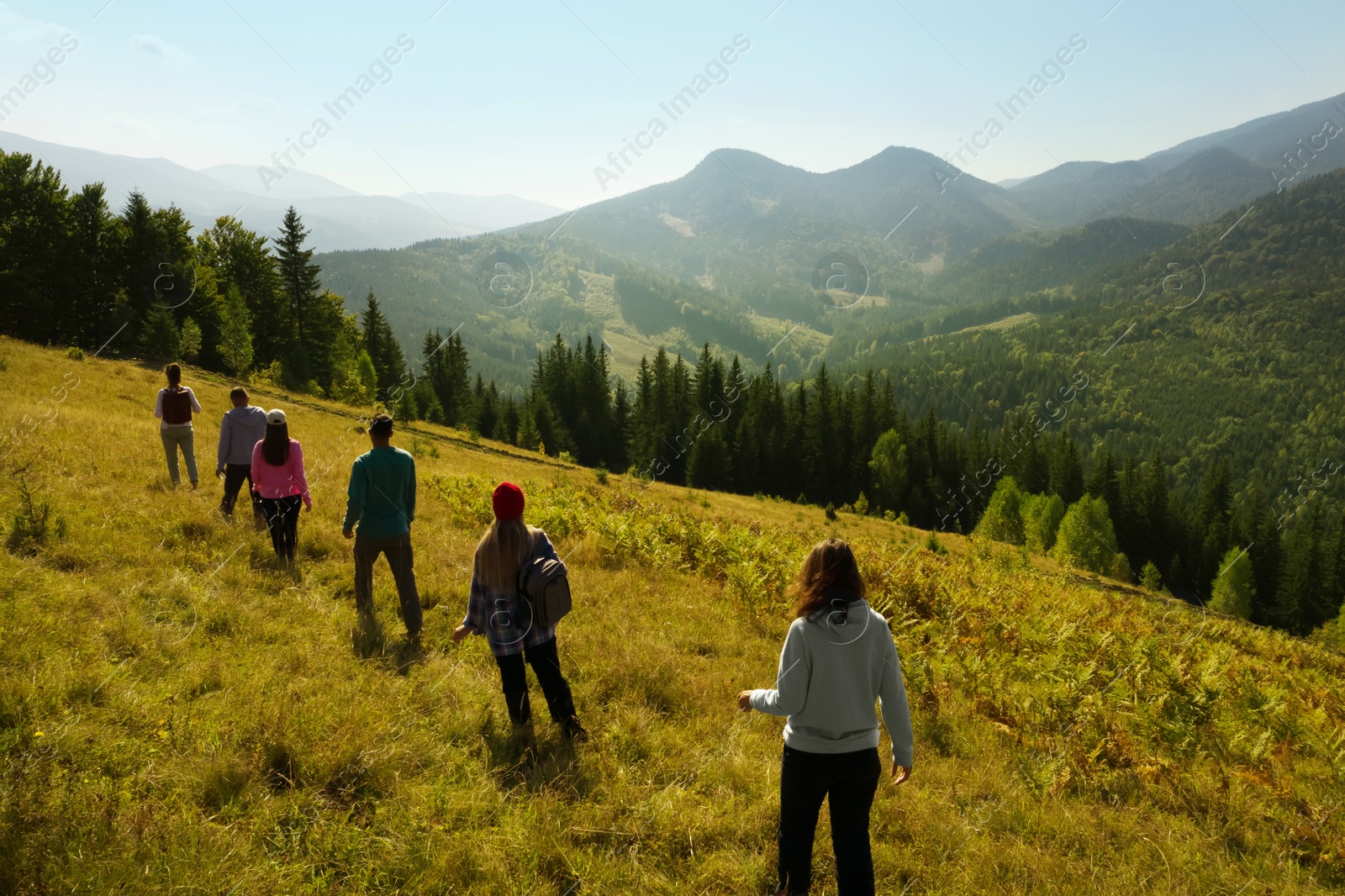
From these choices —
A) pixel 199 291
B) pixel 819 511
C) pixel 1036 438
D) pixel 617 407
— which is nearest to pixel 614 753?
pixel 819 511

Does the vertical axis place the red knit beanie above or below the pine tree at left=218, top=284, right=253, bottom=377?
below

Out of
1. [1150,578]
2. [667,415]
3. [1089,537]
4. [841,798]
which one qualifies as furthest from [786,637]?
[1089,537]

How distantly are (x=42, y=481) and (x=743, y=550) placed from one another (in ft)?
41.2

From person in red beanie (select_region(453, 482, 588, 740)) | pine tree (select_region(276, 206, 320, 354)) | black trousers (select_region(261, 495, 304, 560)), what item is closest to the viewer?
person in red beanie (select_region(453, 482, 588, 740))

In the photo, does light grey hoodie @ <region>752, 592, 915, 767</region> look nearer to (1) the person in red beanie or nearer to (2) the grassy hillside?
(2) the grassy hillside

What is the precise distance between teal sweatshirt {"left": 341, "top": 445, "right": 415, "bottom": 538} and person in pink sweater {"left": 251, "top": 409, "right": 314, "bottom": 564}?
7.38 ft

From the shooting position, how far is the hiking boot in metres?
6.11

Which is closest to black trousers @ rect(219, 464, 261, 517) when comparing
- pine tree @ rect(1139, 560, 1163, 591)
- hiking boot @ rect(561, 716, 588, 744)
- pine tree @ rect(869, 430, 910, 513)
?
hiking boot @ rect(561, 716, 588, 744)

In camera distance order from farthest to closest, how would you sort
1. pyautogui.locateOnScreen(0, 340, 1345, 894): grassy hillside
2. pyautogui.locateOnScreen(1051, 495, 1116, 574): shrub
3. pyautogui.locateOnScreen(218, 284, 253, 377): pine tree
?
1. pyautogui.locateOnScreen(1051, 495, 1116, 574): shrub
2. pyautogui.locateOnScreen(218, 284, 253, 377): pine tree
3. pyautogui.locateOnScreen(0, 340, 1345, 894): grassy hillside

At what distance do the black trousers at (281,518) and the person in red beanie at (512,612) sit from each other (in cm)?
539

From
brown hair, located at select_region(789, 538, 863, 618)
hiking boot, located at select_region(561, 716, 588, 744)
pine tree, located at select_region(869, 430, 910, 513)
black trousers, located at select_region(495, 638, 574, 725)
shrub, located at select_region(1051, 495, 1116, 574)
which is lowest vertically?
shrub, located at select_region(1051, 495, 1116, 574)

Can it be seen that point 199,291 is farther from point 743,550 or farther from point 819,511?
point 743,550

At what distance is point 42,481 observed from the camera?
34.1 ft

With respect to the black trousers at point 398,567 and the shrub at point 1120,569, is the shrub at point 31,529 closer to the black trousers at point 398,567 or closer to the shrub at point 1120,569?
the black trousers at point 398,567
